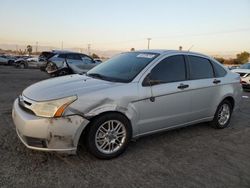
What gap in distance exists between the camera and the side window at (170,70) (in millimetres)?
4368

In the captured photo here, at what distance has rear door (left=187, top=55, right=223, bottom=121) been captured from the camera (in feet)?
16.2

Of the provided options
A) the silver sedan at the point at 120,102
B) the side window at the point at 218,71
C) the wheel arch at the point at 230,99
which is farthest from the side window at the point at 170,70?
the wheel arch at the point at 230,99

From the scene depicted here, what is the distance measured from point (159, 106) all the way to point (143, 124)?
40 centimetres

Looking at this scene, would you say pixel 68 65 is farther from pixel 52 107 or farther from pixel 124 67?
pixel 52 107

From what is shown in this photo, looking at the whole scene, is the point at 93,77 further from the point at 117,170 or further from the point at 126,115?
the point at 117,170

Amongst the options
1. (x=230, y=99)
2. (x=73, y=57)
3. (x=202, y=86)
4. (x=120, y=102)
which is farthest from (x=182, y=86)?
(x=73, y=57)

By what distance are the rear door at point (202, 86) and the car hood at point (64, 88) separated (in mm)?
1705

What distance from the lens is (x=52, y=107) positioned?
11.3 ft

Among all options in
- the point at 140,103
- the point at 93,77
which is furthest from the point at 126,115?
the point at 93,77

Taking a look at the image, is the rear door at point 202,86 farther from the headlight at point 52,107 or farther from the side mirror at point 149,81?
the headlight at point 52,107

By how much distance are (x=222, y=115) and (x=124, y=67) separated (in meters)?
2.57

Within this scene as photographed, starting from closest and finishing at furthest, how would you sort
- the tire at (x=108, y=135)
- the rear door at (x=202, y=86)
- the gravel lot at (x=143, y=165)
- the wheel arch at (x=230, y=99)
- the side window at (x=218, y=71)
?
the gravel lot at (x=143, y=165) < the tire at (x=108, y=135) < the rear door at (x=202, y=86) < the side window at (x=218, y=71) < the wheel arch at (x=230, y=99)

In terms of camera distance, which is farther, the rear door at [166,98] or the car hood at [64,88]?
the rear door at [166,98]

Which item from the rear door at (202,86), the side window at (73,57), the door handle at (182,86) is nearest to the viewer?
the door handle at (182,86)
